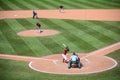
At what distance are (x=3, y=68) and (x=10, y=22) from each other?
26161 mm

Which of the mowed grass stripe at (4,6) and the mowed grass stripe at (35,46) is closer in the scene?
the mowed grass stripe at (35,46)

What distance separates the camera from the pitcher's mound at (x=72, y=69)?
27270 mm

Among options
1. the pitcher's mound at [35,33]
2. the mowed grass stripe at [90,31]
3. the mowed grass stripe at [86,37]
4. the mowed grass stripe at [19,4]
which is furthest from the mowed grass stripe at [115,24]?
the mowed grass stripe at [19,4]

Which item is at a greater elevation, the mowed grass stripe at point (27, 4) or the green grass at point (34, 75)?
the green grass at point (34, 75)

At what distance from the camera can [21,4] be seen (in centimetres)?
7450

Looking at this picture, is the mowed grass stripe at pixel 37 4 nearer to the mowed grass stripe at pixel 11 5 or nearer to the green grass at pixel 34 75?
the mowed grass stripe at pixel 11 5

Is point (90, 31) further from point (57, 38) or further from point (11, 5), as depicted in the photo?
point (11, 5)

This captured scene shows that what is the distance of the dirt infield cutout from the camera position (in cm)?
2741

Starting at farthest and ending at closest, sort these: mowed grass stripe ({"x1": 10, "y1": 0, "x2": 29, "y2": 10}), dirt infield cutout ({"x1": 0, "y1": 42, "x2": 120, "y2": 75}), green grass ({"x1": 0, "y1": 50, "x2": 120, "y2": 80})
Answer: mowed grass stripe ({"x1": 10, "y1": 0, "x2": 29, "y2": 10}) < dirt infield cutout ({"x1": 0, "y1": 42, "x2": 120, "y2": 75}) < green grass ({"x1": 0, "y1": 50, "x2": 120, "y2": 80})

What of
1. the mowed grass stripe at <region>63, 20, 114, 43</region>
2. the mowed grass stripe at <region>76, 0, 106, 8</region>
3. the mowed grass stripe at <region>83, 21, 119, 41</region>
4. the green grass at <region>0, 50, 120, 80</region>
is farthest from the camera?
the mowed grass stripe at <region>76, 0, 106, 8</region>

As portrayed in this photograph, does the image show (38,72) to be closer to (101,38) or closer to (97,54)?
(97,54)

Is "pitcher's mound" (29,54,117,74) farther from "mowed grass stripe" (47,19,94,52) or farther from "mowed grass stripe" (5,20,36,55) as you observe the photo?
"mowed grass stripe" (47,19,94,52)

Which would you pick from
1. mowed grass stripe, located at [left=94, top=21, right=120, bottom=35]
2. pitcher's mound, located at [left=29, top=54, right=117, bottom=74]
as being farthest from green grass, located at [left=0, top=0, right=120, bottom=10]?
pitcher's mound, located at [left=29, top=54, right=117, bottom=74]

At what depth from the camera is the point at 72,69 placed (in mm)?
27906
